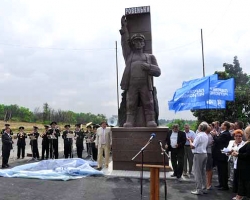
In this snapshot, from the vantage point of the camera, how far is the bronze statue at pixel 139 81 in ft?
31.4

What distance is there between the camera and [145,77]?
9609mm

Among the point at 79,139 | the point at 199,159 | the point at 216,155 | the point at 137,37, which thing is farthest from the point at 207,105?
Answer: the point at 79,139

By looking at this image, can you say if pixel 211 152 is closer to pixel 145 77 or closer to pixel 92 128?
pixel 145 77

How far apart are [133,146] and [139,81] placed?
2255 mm

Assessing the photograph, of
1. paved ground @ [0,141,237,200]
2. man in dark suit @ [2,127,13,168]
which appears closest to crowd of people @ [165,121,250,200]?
paved ground @ [0,141,237,200]

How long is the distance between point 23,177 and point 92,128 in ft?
19.2

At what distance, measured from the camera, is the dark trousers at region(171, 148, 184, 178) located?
8125 millimetres

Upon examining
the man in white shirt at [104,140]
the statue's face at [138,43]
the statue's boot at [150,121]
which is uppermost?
the statue's face at [138,43]

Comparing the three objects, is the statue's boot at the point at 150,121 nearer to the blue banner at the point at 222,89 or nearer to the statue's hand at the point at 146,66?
the statue's hand at the point at 146,66

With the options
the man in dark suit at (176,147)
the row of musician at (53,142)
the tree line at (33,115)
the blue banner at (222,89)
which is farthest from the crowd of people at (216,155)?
the tree line at (33,115)

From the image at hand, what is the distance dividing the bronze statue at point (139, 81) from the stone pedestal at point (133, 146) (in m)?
0.52

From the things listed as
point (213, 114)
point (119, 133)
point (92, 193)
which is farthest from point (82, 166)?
point (213, 114)

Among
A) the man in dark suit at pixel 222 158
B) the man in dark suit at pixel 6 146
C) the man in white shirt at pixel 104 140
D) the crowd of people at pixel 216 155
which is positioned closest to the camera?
the crowd of people at pixel 216 155

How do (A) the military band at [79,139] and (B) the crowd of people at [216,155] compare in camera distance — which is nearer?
(B) the crowd of people at [216,155]
